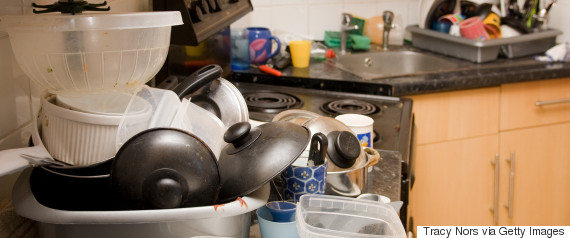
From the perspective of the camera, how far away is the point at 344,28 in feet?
8.42

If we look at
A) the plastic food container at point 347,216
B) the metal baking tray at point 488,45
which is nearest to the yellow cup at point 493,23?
the metal baking tray at point 488,45

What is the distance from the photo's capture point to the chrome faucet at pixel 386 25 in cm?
260

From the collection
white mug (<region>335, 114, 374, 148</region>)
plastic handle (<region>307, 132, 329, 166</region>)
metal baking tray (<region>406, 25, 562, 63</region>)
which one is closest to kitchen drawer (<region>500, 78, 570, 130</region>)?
metal baking tray (<region>406, 25, 562, 63</region>)

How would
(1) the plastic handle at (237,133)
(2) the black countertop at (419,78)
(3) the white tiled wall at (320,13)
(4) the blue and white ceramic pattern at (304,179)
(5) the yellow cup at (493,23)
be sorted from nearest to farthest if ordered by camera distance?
(1) the plastic handle at (237,133) < (4) the blue and white ceramic pattern at (304,179) < (2) the black countertop at (419,78) < (5) the yellow cup at (493,23) < (3) the white tiled wall at (320,13)

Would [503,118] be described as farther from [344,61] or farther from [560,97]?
[344,61]

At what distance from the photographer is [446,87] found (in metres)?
2.07

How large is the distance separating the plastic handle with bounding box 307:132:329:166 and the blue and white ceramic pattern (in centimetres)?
1

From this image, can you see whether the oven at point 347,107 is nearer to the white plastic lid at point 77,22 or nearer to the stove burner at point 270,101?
the stove burner at point 270,101

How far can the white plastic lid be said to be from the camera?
777 mm

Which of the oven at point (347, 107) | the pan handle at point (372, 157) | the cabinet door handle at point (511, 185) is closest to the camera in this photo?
the pan handle at point (372, 157)

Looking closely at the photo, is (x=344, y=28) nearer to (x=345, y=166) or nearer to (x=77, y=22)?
(x=345, y=166)

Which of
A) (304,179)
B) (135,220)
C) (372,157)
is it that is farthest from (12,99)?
(372,157)

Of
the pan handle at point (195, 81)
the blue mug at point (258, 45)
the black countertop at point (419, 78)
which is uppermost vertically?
the pan handle at point (195, 81)

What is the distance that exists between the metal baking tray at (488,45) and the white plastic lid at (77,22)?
1742 mm
